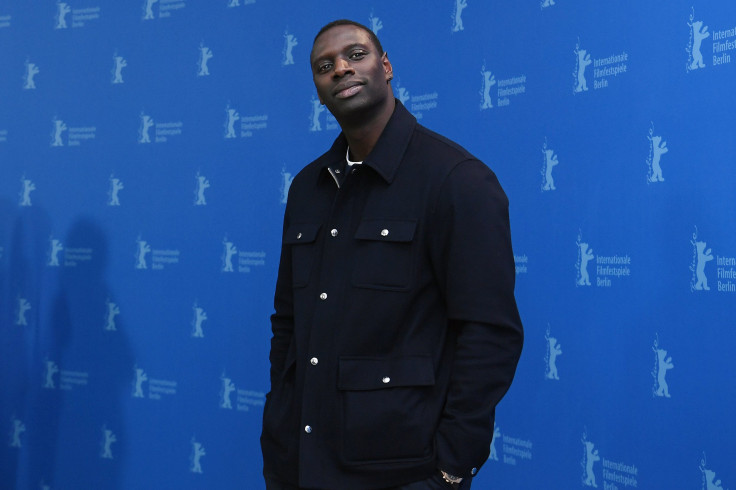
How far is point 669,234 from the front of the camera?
6.80ft

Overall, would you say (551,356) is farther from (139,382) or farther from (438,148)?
(139,382)

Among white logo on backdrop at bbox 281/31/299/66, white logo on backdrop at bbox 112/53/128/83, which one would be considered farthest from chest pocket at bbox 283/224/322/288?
white logo on backdrop at bbox 112/53/128/83

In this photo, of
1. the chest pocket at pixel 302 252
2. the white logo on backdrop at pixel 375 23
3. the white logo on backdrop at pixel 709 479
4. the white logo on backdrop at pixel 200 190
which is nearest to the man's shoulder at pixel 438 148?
the chest pocket at pixel 302 252

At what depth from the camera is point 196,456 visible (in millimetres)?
2928

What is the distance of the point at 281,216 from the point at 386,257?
1.52 meters

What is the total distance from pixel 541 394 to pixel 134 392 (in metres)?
1.64

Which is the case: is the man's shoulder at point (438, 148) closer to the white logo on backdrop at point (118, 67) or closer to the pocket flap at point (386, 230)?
the pocket flap at point (386, 230)

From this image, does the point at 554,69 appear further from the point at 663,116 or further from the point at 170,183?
the point at 170,183

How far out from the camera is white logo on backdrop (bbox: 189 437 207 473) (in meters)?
2.92

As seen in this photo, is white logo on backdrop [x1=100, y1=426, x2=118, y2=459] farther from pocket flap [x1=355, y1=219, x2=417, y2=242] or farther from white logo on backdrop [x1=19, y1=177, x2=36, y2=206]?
pocket flap [x1=355, y1=219, x2=417, y2=242]

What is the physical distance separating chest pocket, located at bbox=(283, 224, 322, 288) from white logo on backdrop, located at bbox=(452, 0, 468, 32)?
1.31 metres

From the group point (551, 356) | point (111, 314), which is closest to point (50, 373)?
point (111, 314)

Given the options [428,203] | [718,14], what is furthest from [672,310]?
[428,203]

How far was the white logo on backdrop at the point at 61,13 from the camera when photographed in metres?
3.22
